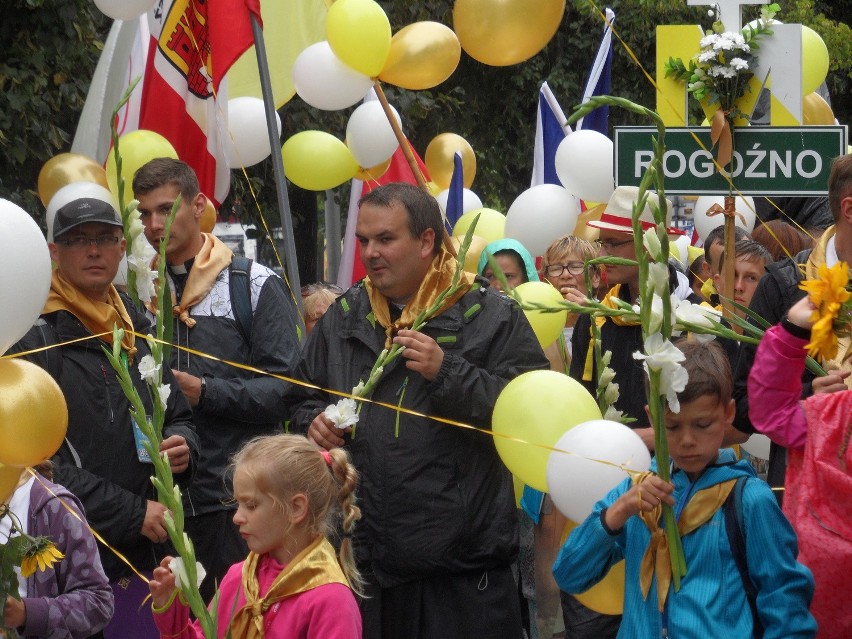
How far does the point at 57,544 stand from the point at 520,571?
8.17ft

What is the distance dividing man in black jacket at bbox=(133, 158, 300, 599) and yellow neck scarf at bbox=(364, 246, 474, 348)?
66 cm

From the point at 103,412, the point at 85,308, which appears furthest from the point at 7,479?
the point at 85,308

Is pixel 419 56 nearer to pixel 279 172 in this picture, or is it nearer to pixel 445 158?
pixel 279 172

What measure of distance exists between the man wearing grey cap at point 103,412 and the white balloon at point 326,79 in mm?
2437

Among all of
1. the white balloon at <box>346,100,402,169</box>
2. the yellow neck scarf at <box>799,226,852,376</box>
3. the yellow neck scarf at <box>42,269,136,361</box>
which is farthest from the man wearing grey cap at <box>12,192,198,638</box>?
the white balloon at <box>346,100,402,169</box>

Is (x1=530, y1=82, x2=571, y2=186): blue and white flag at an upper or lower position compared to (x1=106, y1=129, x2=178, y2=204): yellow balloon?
lower

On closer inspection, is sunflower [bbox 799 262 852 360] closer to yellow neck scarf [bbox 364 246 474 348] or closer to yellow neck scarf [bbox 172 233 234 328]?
yellow neck scarf [bbox 364 246 474 348]

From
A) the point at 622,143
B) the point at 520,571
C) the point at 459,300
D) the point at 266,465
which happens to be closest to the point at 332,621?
the point at 266,465

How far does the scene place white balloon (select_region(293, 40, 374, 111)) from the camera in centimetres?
682

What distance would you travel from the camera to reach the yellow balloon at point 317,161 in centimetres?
791

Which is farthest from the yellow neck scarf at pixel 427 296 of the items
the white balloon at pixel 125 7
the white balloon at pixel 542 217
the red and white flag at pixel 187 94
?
the white balloon at pixel 542 217

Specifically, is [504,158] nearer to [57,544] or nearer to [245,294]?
[245,294]

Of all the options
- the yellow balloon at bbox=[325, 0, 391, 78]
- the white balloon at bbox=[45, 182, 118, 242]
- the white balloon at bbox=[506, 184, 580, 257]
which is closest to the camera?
the white balloon at bbox=[45, 182, 118, 242]

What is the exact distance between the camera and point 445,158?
888cm
